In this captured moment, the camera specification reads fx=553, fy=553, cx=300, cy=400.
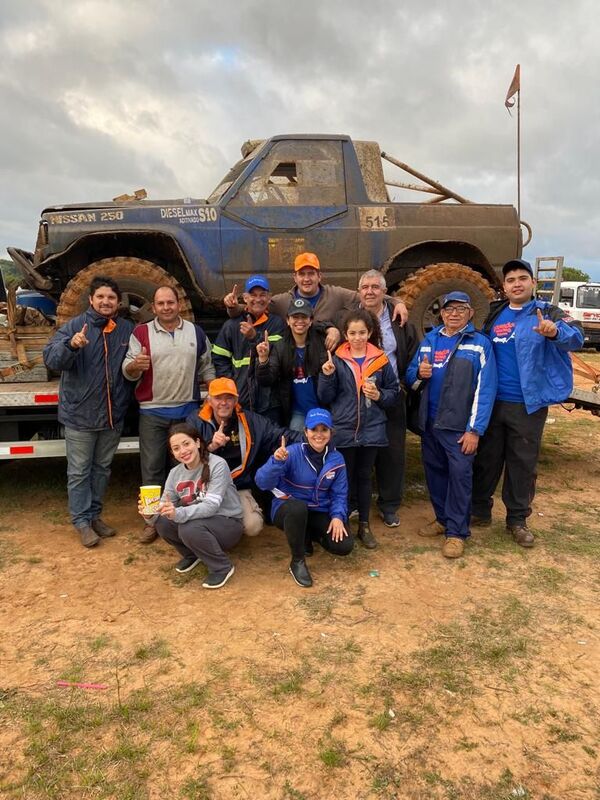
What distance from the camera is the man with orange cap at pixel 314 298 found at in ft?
12.6

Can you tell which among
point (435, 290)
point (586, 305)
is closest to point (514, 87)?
point (435, 290)

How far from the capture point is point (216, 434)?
137 inches

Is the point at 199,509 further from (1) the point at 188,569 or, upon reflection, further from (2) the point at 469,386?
(2) the point at 469,386

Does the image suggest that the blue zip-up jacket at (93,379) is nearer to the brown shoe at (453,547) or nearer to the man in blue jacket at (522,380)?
the brown shoe at (453,547)

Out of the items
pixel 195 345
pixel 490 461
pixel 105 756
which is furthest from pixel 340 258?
pixel 105 756

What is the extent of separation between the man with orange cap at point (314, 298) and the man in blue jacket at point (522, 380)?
0.73 m

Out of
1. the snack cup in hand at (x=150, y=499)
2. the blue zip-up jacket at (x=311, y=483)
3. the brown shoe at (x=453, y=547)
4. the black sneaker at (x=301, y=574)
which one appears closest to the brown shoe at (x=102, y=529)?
the snack cup in hand at (x=150, y=499)

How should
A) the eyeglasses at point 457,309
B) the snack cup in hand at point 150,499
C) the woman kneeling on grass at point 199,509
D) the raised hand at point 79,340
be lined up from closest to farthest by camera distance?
1. the snack cup in hand at point 150,499
2. the woman kneeling on grass at point 199,509
3. the raised hand at point 79,340
4. the eyeglasses at point 457,309

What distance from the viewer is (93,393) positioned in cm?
372

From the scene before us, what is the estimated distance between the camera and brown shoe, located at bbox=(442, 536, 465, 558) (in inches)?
145

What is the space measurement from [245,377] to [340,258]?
2.05 metres

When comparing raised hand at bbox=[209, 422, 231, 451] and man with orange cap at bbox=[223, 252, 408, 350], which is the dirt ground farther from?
man with orange cap at bbox=[223, 252, 408, 350]

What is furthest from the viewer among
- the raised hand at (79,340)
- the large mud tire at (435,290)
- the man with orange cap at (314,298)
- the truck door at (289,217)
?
the large mud tire at (435,290)

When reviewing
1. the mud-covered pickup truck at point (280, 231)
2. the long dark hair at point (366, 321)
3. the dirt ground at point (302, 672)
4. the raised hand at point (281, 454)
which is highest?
the mud-covered pickup truck at point (280, 231)
